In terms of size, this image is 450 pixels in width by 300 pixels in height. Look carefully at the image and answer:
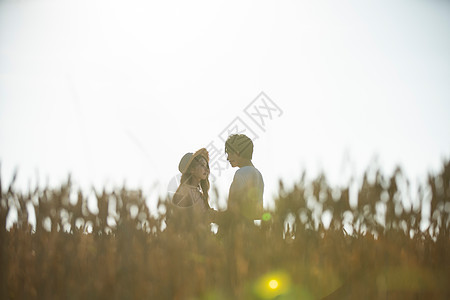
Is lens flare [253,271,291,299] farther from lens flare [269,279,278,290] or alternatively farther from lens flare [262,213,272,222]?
lens flare [262,213,272,222]

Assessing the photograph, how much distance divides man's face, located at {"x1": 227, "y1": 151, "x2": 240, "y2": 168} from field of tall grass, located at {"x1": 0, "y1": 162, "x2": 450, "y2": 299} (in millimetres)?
1551

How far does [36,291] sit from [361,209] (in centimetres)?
163

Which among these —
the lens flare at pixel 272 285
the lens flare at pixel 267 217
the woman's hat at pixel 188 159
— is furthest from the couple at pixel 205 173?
the lens flare at pixel 272 285

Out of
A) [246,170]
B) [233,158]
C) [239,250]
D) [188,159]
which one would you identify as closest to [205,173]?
[188,159]

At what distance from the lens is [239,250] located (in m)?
2.05

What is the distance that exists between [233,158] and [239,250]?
2019 mm

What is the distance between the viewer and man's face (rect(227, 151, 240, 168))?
4004mm

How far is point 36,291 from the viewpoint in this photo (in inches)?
81.9

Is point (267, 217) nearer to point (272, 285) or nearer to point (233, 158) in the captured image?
point (272, 285)

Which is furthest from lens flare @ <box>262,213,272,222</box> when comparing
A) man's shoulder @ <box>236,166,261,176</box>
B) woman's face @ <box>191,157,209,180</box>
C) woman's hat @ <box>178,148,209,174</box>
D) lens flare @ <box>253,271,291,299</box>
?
woman's face @ <box>191,157,209,180</box>

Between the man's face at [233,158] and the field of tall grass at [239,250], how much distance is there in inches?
61.1

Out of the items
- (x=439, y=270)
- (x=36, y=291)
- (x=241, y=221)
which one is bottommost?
(x=439, y=270)

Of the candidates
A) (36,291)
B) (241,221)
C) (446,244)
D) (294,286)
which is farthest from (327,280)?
(36,291)

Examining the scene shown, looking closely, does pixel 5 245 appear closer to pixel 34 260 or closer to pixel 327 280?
pixel 34 260
